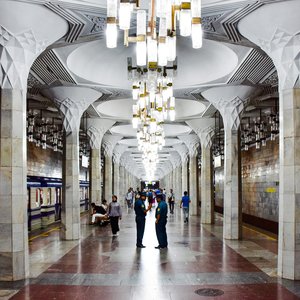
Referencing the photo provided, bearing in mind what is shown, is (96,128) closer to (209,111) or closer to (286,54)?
(209,111)

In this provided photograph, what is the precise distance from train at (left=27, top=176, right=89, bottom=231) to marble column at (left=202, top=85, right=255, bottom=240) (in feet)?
27.6

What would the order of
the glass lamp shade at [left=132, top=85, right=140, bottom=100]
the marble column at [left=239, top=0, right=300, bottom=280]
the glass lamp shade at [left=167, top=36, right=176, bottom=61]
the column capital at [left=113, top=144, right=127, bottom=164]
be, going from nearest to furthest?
1. the glass lamp shade at [left=167, top=36, right=176, bottom=61]
2. the marble column at [left=239, top=0, right=300, bottom=280]
3. the glass lamp shade at [left=132, top=85, right=140, bottom=100]
4. the column capital at [left=113, top=144, right=127, bottom=164]

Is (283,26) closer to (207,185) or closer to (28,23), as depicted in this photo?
(28,23)

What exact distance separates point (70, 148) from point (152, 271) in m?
7.33

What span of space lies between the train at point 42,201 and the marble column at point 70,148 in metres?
3.11

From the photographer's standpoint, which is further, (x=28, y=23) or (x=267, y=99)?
(x=267, y=99)

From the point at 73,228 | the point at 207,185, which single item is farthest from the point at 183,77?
the point at 207,185

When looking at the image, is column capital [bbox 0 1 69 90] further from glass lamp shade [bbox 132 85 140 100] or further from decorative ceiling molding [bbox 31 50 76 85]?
glass lamp shade [bbox 132 85 140 100]

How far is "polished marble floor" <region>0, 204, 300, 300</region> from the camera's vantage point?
7516 millimetres

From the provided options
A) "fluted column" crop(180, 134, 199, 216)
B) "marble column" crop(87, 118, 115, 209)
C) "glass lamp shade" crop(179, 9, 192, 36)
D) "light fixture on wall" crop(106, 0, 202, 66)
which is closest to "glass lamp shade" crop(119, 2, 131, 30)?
"light fixture on wall" crop(106, 0, 202, 66)

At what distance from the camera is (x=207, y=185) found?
21938mm

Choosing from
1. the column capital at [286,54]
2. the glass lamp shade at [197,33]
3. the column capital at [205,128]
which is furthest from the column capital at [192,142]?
the glass lamp shade at [197,33]

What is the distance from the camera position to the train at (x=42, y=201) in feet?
59.4

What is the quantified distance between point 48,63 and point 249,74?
6313mm
